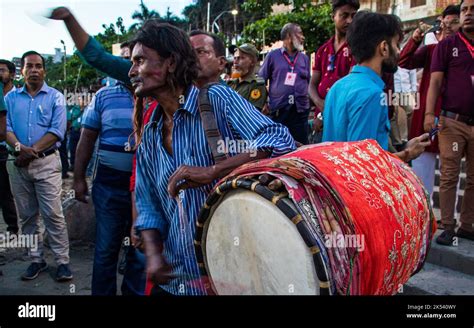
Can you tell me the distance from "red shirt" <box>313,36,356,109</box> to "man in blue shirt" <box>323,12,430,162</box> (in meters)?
1.34

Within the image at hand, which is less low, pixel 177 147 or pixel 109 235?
pixel 177 147

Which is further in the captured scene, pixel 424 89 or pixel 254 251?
pixel 424 89

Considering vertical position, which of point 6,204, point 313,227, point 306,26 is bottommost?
point 6,204

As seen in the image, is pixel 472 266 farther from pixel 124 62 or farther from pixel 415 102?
pixel 124 62

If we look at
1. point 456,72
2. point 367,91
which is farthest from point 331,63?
point 367,91

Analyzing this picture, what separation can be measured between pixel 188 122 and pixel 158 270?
571 mm

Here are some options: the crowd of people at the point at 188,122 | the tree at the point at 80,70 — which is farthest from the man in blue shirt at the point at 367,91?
the tree at the point at 80,70

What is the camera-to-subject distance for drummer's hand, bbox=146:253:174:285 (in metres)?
1.78

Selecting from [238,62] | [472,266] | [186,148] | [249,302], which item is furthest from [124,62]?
[472,266]

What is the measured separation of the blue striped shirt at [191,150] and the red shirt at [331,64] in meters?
2.13

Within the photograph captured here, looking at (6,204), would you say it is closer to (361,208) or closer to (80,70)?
(361,208)

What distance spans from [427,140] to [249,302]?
1.20 meters

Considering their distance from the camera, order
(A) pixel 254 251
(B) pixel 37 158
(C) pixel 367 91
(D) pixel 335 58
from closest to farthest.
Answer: (A) pixel 254 251 < (C) pixel 367 91 < (D) pixel 335 58 < (B) pixel 37 158

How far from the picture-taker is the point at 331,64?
3891 millimetres
